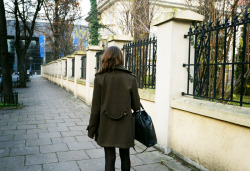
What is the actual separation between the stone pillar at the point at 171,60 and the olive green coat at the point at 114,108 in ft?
5.50

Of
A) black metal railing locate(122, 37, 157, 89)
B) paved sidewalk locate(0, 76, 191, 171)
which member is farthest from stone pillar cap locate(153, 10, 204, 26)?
paved sidewalk locate(0, 76, 191, 171)

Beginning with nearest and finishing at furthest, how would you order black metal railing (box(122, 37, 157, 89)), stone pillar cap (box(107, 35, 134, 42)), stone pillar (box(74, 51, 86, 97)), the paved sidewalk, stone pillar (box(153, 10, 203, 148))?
the paved sidewalk → stone pillar (box(153, 10, 203, 148)) → black metal railing (box(122, 37, 157, 89)) → stone pillar cap (box(107, 35, 134, 42)) → stone pillar (box(74, 51, 86, 97))

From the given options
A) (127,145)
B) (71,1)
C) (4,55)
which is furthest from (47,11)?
(127,145)

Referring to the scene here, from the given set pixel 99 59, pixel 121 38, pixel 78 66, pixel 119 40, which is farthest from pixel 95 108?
pixel 78 66

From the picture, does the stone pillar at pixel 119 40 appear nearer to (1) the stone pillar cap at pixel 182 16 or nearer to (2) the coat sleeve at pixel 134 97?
(1) the stone pillar cap at pixel 182 16

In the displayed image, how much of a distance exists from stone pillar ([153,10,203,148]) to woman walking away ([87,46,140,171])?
164 cm

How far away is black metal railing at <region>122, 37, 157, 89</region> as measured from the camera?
5.15m

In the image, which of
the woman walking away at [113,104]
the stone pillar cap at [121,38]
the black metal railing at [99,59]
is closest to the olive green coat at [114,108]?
the woman walking away at [113,104]

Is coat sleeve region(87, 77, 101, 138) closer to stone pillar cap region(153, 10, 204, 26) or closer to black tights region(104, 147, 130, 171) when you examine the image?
black tights region(104, 147, 130, 171)

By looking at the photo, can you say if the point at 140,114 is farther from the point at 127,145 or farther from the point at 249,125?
the point at 249,125

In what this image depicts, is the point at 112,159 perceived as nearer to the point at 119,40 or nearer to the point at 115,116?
the point at 115,116

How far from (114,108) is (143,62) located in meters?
2.96

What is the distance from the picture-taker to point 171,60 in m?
4.06

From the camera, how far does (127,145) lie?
2574 millimetres
